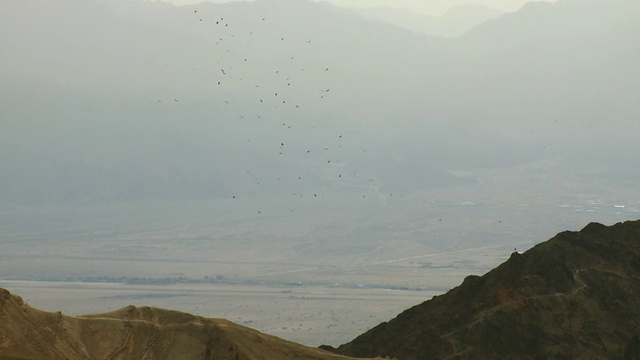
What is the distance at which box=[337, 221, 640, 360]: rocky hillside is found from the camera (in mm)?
103188

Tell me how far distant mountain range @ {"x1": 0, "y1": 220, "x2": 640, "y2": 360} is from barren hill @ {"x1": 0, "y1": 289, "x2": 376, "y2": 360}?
97mm

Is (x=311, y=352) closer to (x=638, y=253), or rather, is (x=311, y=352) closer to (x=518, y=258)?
(x=518, y=258)

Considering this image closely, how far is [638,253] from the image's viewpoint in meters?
120

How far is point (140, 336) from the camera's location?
92062mm

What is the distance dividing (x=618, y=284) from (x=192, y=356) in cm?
4698

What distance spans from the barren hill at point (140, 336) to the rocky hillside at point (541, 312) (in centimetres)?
1546

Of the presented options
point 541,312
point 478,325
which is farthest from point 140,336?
point 541,312

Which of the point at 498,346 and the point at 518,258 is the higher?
the point at 518,258

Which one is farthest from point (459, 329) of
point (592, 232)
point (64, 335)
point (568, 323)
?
point (64, 335)

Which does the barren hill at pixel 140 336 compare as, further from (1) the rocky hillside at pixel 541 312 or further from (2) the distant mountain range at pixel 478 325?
(1) the rocky hillside at pixel 541 312

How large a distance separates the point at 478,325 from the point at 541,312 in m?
6.88

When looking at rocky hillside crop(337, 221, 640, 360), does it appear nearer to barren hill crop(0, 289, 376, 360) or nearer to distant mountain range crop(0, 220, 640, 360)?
distant mountain range crop(0, 220, 640, 360)

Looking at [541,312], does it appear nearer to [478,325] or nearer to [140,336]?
[478,325]

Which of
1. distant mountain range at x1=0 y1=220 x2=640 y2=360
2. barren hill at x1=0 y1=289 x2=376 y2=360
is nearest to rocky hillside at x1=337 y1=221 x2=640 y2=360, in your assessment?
distant mountain range at x1=0 y1=220 x2=640 y2=360
